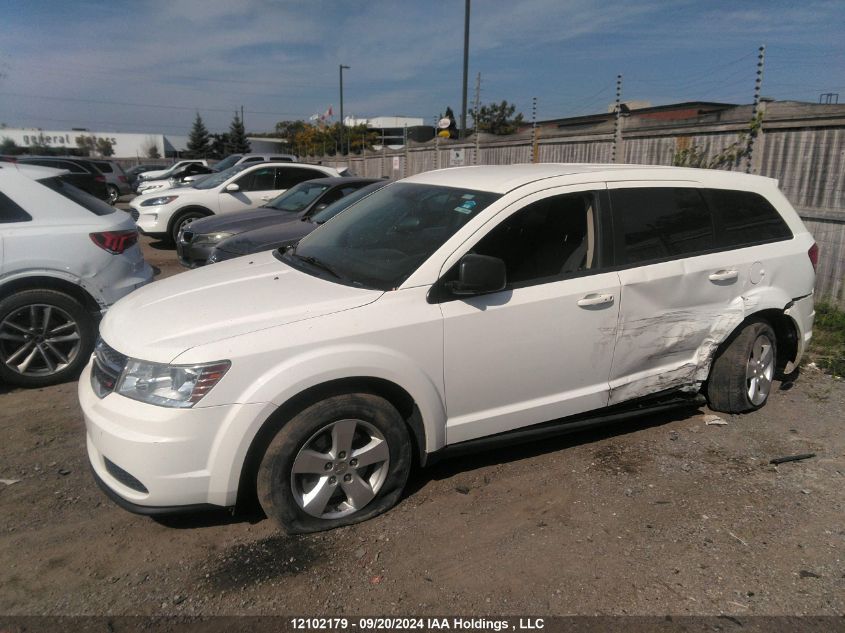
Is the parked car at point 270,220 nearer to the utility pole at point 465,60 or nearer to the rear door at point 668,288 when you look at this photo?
the rear door at point 668,288

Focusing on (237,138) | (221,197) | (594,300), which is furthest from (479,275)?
(237,138)

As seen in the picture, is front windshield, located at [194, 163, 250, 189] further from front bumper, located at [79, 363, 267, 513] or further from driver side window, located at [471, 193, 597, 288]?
front bumper, located at [79, 363, 267, 513]

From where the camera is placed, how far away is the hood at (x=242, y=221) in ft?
28.4

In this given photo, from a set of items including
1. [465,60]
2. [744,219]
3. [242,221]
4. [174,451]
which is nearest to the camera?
[174,451]

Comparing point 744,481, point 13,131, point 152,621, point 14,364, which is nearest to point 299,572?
point 152,621

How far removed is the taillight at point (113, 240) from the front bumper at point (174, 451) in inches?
111

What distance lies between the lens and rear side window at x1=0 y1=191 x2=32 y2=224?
16.7 ft

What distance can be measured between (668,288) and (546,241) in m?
0.89

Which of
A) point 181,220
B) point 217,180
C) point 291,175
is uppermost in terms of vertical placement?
point 291,175

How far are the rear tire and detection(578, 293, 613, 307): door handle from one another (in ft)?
4.40

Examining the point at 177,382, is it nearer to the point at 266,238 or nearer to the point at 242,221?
the point at 266,238

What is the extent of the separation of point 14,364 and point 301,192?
17.7 ft

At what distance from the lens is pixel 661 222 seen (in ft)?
13.5

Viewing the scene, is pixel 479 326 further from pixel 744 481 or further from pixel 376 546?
pixel 744 481
